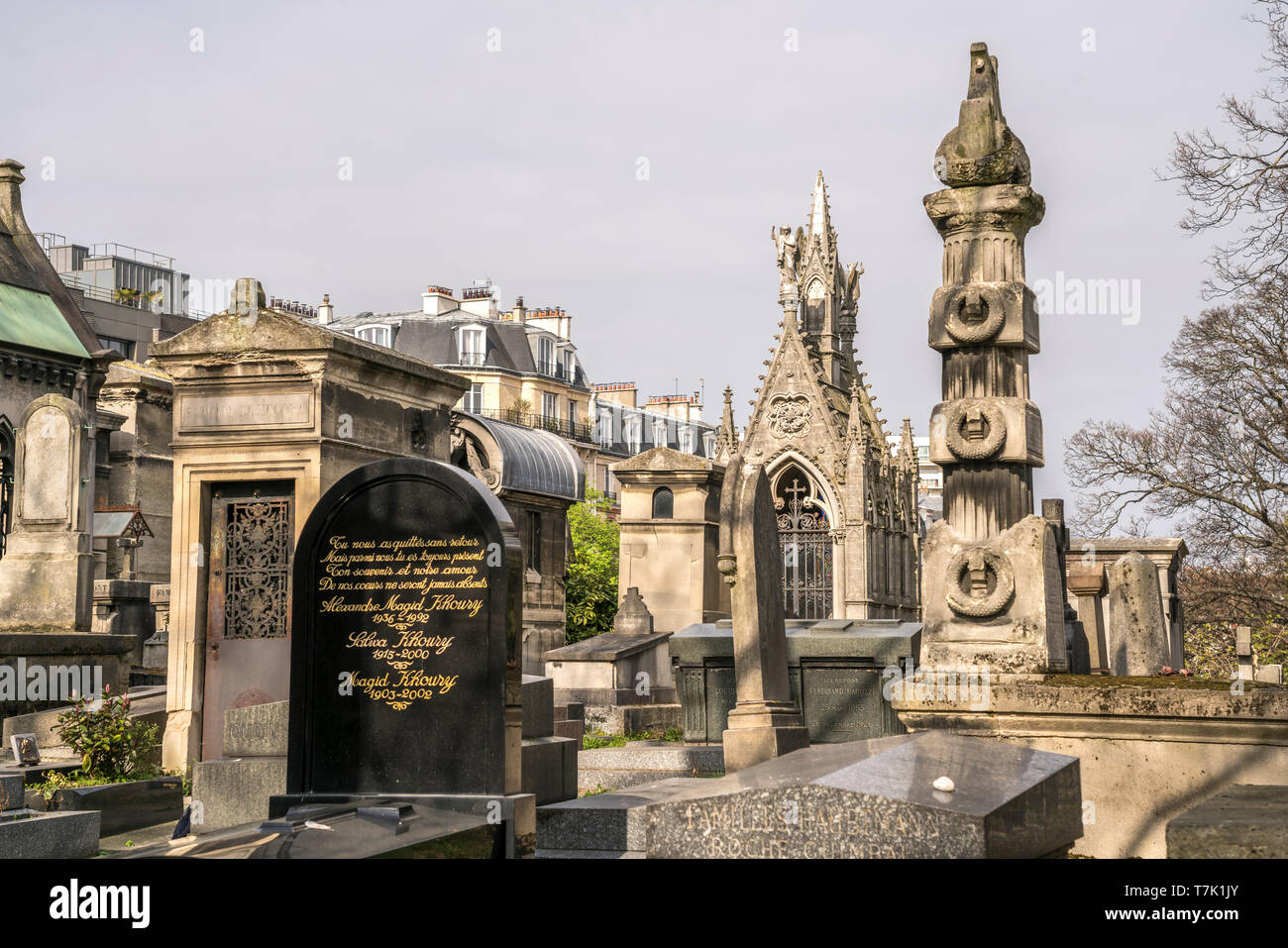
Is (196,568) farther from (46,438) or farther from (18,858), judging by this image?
(18,858)

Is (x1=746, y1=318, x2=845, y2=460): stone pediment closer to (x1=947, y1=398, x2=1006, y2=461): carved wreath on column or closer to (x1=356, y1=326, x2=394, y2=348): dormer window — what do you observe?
(x1=947, y1=398, x2=1006, y2=461): carved wreath on column

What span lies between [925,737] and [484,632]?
2.52 m

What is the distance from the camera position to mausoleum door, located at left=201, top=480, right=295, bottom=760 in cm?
1118

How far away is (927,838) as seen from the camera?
4.60 metres

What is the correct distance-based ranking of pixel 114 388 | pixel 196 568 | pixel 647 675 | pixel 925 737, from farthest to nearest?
pixel 114 388 < pixel 647 675 < pixel 196 568 < pixel 925 737

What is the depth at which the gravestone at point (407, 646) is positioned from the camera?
306 inches

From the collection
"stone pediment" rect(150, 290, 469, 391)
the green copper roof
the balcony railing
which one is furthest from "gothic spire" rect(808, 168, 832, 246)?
the balcony railing

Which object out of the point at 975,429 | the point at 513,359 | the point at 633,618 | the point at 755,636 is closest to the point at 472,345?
the point at 513,359

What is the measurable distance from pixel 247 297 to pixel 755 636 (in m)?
4.71

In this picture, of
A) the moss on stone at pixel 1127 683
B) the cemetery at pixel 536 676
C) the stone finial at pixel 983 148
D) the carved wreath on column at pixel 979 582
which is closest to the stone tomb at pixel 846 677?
the cemetery at pixel 536 676

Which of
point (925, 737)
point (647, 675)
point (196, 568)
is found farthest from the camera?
point (647, 675)

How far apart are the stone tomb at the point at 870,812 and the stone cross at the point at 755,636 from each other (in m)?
5.32

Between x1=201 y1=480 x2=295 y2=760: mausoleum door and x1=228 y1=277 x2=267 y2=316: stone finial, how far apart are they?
1.33m
